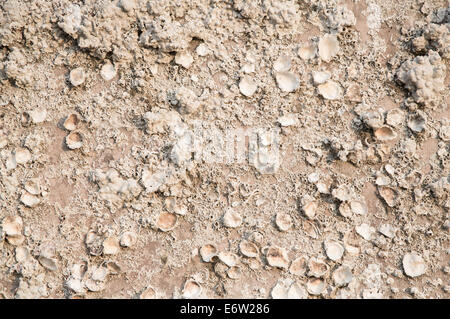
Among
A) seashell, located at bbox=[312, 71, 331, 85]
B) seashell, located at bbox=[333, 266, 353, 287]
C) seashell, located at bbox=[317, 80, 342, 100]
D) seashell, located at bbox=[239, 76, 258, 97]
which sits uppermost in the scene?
seashell, located at bbox=[312, 71, 331, 85]

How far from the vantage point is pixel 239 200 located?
61.2 inches

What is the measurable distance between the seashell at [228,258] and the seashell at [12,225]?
71 centimetres

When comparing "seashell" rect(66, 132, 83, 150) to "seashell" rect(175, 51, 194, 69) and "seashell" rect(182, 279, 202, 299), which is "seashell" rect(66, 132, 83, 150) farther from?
"seashell" rect(182, 279, 202, 299)

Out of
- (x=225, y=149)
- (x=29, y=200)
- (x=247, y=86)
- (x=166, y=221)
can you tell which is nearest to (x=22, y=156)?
(x=29, y=200)

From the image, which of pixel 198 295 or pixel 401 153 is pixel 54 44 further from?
A: pixel 401 153

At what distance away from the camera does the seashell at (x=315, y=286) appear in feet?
4.83

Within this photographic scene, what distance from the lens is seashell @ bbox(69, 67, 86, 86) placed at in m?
1.64

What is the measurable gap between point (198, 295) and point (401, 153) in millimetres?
826

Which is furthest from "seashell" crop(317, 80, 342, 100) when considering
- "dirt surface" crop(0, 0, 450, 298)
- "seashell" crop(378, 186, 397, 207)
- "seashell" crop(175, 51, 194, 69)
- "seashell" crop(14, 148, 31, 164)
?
"seashell" crop(14, 148, 31, 164)

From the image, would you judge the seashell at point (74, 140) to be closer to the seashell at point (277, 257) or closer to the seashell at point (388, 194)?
the seashell at point (277, 257)

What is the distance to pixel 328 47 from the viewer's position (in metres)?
1.61

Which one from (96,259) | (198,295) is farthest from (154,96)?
(198,295)

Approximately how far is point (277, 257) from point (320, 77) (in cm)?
64

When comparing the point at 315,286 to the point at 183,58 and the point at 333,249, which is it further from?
the point at 183,58
